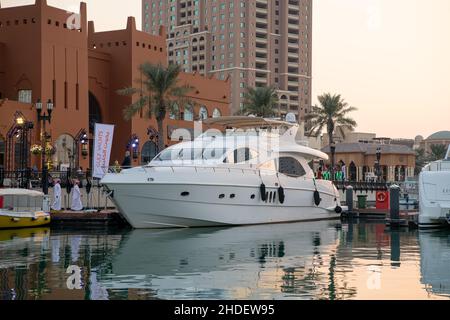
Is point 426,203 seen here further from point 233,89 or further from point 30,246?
point 233,89

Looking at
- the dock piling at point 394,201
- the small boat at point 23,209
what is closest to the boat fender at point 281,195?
the dock piling at point 394,201

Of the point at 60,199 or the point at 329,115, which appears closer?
the point at 60,199

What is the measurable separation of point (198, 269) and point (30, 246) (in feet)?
22.9

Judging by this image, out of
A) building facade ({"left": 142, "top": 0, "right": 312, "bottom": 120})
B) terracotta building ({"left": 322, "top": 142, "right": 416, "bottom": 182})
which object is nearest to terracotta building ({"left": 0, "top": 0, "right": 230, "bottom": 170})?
Answer: terracotta building ({"left": 322, "top": 142, "right": 416, "bottom": 182})

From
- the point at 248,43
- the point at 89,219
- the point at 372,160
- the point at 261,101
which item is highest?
the point at 248,43

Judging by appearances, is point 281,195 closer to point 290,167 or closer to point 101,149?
point 290,167

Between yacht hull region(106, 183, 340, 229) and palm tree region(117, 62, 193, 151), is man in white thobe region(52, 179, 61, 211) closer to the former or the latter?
yacht hull region(106, 183, 340, 229)

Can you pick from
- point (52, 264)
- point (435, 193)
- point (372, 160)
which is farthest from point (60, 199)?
point (372, 160)

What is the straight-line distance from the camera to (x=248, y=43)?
475 feet

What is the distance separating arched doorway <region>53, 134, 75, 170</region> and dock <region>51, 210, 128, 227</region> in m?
22.8

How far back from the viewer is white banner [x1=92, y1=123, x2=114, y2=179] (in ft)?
98.7

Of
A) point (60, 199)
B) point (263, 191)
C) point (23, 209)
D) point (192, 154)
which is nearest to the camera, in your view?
point (192, 154)

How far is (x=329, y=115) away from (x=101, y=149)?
1297 inches
